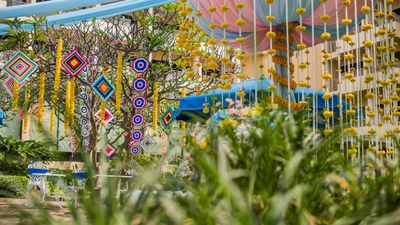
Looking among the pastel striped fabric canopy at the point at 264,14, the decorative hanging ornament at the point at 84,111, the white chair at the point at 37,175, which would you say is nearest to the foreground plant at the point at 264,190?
the pastel striped fabric canopy at the point at 264,14

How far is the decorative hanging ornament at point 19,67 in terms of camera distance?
9.96 metres

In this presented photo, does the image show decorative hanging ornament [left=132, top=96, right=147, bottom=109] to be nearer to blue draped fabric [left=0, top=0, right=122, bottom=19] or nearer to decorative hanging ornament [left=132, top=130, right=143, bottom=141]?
decorative hanging ornament [left=132, top=130, right=143, bottom=141]

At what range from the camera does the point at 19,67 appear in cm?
1003

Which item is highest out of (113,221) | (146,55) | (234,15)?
(146,55)

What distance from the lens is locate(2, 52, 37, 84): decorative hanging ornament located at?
996 centimetres

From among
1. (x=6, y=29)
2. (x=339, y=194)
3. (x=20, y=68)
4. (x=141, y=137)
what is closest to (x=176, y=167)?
(x=339, y=194)

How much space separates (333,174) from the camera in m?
1.66

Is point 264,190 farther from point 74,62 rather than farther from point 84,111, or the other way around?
point 84,111

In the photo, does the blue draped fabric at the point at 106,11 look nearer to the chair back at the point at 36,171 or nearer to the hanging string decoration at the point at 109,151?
the chair back at the point at 36,171

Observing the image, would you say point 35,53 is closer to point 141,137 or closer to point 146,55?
point 146,55

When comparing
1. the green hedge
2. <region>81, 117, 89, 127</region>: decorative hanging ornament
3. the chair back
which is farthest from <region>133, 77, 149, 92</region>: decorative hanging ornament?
<region>81, 117, 89, 127</region>: decorative hanging ornament

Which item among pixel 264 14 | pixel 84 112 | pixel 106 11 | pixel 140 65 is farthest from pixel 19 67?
pixel 264 14

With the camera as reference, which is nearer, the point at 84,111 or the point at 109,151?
the point at 109,151

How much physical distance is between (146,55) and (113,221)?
11.0 meters
